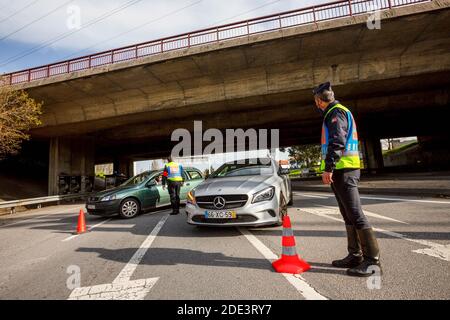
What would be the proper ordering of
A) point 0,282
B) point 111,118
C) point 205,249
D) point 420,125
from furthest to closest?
point 420,125 → point 111,118 → point 205,249 → point 0,282

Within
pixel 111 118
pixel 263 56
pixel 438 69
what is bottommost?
pixel 111 118

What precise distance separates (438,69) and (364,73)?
3214 mm

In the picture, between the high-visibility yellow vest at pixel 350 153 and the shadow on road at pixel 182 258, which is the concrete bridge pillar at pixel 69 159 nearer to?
the shadow on road at pixel 182 258

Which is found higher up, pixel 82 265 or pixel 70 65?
pixel 70 65

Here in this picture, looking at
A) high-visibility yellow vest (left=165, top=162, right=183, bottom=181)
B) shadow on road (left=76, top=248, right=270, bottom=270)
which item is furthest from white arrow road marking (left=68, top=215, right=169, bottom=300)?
high-visibility yellow vest (left=165, top=162, right=183, bottom=181)

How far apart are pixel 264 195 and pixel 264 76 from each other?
9.94 metres

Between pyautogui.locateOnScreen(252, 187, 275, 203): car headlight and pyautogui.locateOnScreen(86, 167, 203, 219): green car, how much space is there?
16.0 ft

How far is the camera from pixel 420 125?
25438 millimetres

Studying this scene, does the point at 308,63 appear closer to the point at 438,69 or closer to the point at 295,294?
the point at 438,69

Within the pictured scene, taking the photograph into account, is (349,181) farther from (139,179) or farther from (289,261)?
(139,179)

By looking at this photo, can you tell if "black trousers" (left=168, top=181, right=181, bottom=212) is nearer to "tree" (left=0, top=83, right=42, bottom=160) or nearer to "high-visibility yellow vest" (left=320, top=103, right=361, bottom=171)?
"high-visibility yellow vest" (left=320, top=103, right=361, bottom=171)

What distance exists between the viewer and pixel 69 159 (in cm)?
2077

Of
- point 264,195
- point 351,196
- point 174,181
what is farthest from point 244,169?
point 351,196

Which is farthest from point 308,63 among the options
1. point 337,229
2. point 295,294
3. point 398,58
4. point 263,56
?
point 295,294
